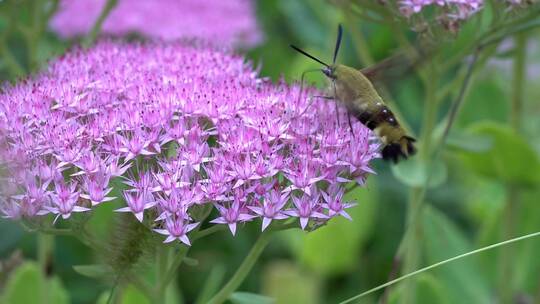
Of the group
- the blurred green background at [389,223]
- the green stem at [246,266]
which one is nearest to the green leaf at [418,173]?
the blurred green background at [389,223]

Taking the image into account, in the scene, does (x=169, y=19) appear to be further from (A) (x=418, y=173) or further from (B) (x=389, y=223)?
(A) (x=418, y=173)

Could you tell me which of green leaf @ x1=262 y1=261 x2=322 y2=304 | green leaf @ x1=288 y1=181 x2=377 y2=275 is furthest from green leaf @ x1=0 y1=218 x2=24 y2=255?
green leaf @ x1=288 y1=181 x2=377 y2=275

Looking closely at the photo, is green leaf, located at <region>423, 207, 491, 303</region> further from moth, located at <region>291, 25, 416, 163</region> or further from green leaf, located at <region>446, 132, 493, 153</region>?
moth, located at <region>291, 25, 416, 163</region>

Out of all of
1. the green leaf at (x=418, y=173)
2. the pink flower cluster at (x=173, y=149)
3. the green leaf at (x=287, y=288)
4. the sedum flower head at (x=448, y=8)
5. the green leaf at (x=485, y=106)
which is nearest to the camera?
the pink flower cluster at (x=173, y=149)

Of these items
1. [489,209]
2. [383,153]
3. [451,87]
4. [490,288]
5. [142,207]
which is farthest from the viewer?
[489,209]

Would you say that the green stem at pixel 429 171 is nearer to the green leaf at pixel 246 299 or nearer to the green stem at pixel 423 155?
the green stem at pixel 423 155

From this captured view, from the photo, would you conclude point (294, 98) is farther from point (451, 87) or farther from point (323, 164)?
point (451, 87)

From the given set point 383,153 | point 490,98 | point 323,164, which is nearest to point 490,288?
point 490,98
